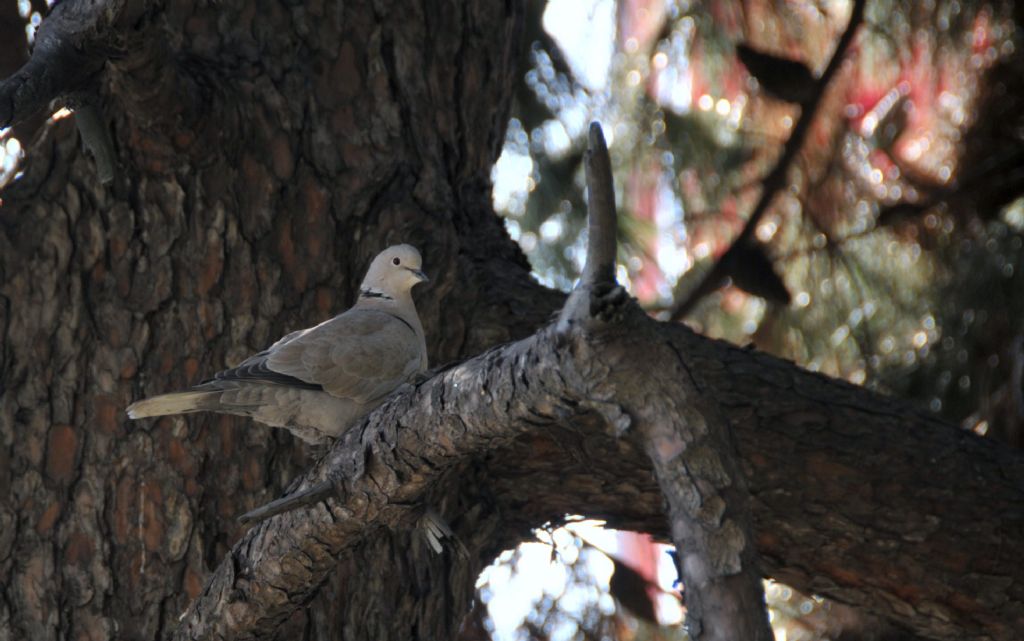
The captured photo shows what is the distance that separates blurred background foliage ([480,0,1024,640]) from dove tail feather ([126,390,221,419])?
4.32ft

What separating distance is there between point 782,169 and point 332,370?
175cm

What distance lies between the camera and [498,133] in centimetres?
288

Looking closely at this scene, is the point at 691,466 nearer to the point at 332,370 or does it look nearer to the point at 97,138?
the point at 332,370

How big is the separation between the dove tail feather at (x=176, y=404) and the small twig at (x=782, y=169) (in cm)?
170

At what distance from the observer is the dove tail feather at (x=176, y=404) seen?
80.4 inches

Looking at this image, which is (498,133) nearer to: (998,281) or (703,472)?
(998,281)

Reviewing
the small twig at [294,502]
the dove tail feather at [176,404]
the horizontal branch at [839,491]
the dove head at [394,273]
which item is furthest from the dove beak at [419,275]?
the small twig at [294,502]

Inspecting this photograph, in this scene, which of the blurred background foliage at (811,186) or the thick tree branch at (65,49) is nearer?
the thick tree branch at (65,49)

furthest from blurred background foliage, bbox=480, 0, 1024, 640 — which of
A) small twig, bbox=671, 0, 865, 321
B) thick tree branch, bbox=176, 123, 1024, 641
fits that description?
thick tree branch, bbox=176, 123, 1024, 641

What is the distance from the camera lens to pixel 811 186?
11.7 ft

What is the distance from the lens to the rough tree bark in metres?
2.15

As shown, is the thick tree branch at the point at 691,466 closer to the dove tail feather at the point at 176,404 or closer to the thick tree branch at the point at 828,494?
the thick tree branch at the point at 828,494

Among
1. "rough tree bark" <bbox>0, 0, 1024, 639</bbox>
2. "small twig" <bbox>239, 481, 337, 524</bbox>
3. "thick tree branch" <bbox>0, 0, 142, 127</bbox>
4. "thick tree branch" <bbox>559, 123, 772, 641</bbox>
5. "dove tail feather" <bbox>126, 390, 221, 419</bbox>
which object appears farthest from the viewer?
"rough tree bark" <bbox>0, 0, 1024, 639</bbox>

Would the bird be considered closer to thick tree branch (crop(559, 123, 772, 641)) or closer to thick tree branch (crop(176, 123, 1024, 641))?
thick tree branch (crop(176, 123, 1024, 641))
